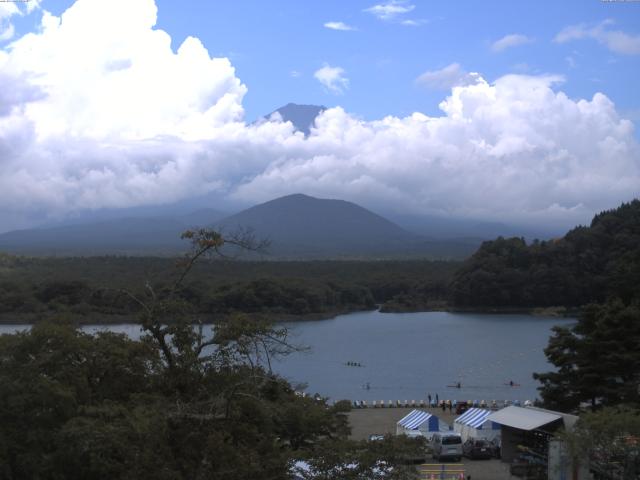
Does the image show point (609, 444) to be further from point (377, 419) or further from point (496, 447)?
point (377, 419)

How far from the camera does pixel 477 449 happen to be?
411 inches

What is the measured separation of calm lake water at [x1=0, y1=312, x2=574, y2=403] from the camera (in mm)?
21141

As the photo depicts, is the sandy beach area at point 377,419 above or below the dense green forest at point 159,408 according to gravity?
below

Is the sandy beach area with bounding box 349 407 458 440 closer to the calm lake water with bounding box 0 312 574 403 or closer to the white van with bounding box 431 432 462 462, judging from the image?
the calm lake water with bounding box 0 312 574 403

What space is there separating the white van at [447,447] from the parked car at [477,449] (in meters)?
0.19

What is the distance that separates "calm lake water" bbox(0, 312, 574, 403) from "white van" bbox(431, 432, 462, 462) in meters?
5.00

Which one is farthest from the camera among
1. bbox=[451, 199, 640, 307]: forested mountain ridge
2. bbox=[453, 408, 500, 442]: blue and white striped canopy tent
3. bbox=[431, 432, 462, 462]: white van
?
bbox=[451, 199, 640, 307]: forested mountain ridge

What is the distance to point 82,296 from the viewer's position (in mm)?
32875

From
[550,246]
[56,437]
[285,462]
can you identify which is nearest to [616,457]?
[285,462]

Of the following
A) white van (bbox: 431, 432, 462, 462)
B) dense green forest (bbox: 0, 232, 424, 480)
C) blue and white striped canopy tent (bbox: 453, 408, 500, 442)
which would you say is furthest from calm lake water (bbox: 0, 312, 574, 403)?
dense green forest (bbox: 0, 232, 424, 480)

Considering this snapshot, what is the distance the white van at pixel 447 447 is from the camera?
33.8 feet

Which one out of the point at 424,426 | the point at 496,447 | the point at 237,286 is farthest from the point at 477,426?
the point at 237,286

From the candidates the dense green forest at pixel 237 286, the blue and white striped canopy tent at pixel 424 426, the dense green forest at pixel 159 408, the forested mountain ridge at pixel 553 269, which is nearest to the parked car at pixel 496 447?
the blue and white striped canopy tent at pixel 424 426

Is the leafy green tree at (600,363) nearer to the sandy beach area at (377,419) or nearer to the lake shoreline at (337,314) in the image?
the sandy beach area at (377,419)
